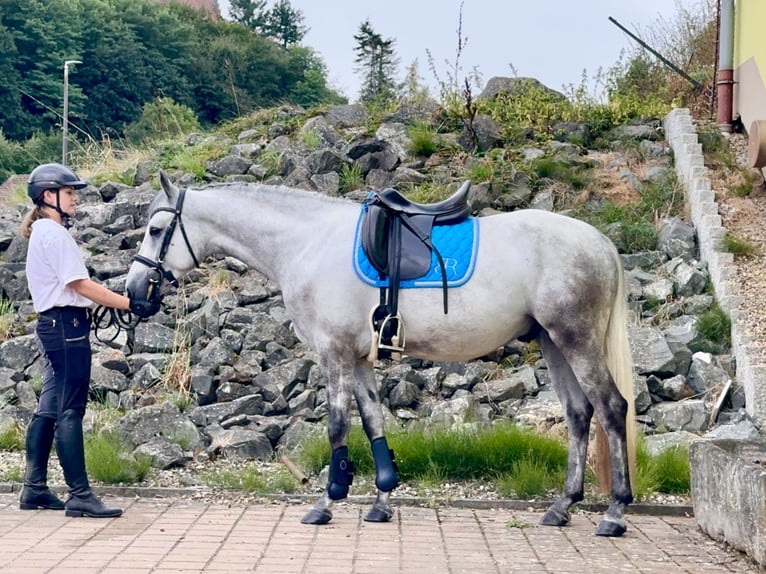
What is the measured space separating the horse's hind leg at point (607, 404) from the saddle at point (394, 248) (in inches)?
34.4

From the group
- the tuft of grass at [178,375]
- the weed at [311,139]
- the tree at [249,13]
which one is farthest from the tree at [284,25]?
the tuft of grass at [178,375]

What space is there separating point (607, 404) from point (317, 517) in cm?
194

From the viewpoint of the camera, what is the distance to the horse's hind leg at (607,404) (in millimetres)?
6277

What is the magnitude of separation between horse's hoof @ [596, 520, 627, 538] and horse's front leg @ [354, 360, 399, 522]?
131cm

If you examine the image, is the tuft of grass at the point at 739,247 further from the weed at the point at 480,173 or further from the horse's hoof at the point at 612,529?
the horse's hoof at the point at 612,529

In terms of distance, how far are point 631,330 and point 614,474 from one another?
147 inches

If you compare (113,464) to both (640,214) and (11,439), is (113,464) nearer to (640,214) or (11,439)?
(11,439)

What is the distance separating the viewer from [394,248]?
21.1ft

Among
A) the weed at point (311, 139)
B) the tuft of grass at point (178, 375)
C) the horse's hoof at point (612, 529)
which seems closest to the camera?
the horse's hoof at point (612, 529)

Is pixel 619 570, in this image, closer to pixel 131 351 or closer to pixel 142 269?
pixel 142 269

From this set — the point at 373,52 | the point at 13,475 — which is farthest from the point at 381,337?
the point at 373,52

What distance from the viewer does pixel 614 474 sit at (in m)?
6.36

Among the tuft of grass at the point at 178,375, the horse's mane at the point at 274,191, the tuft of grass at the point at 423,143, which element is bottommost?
the tuft of grass at the point at 178,375

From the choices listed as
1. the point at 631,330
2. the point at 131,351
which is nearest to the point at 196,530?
the point at 131,351
